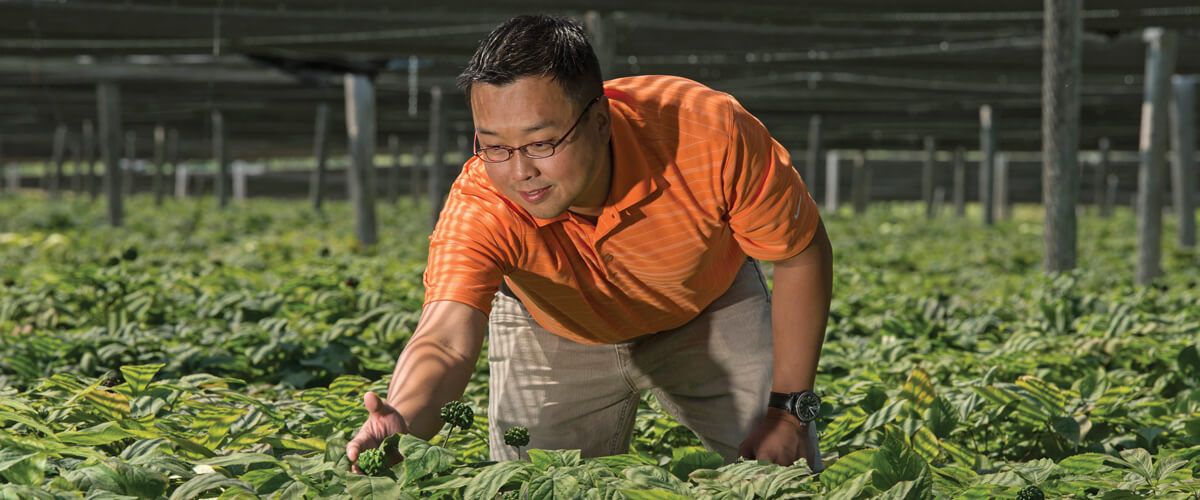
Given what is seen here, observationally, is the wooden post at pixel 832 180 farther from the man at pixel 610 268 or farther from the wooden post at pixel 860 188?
the man at pixel 610 268

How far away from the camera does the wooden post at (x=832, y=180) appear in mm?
35134

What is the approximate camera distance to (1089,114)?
22.1 meters

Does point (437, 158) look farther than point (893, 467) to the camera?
Yes

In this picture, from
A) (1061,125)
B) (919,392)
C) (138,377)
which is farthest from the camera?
(1061,125)

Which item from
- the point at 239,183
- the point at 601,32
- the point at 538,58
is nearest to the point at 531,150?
the point at 538,58

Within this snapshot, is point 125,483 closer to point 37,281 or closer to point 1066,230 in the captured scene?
point 37,281

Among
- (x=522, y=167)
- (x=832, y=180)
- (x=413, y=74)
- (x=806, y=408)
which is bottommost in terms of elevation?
(x=832, y=180)

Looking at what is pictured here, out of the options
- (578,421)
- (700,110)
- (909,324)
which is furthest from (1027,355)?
(700,110)

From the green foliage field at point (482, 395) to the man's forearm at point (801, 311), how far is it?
12.2 inches

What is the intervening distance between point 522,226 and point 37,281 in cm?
509

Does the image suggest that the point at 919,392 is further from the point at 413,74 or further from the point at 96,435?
the point at 413,74

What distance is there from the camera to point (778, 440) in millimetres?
3129

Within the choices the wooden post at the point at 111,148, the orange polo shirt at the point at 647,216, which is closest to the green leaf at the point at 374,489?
the orange polo shirt at the point at 647,216

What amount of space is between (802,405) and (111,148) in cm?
1499
